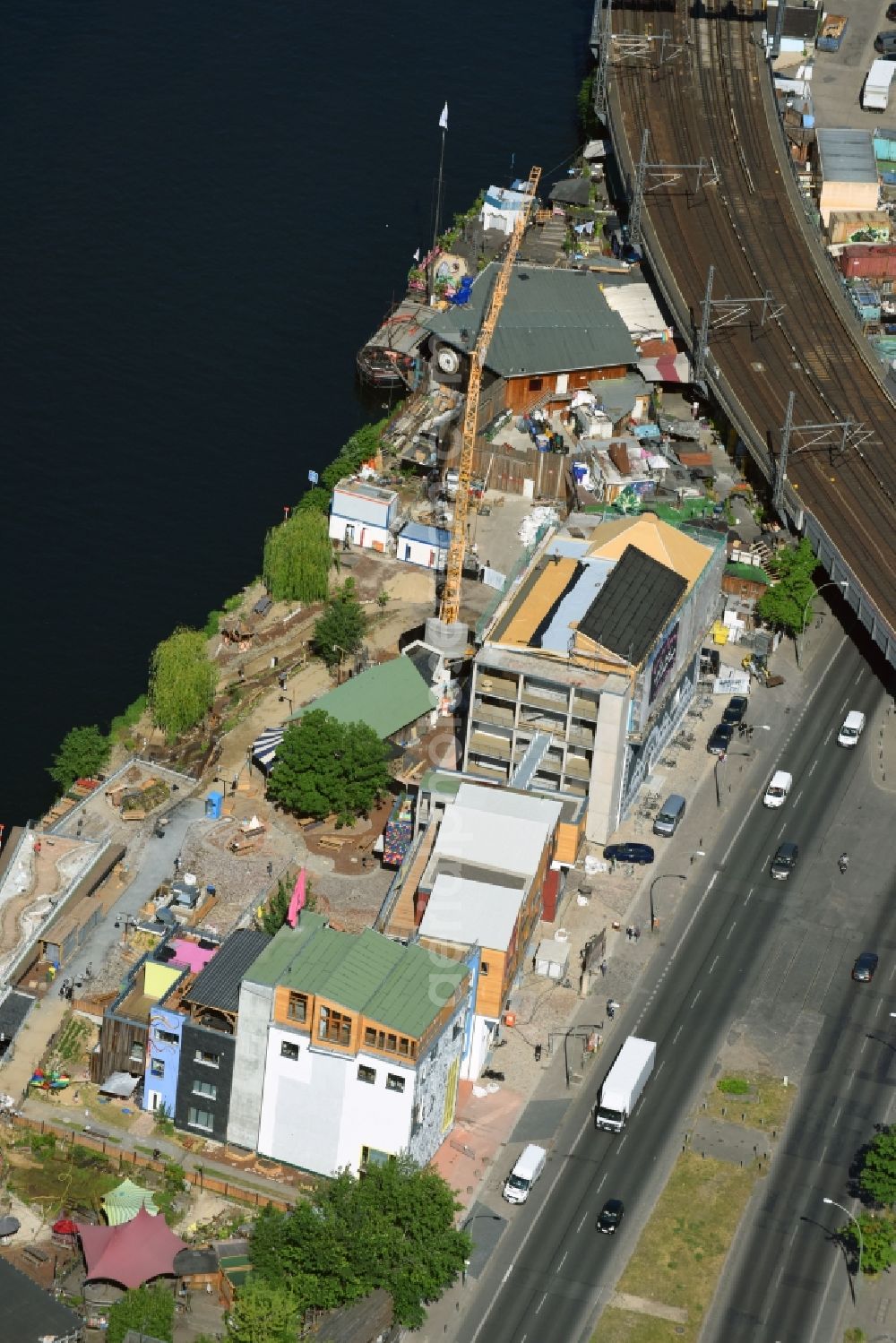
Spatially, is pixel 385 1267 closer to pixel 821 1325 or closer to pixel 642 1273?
pixel 642 1273

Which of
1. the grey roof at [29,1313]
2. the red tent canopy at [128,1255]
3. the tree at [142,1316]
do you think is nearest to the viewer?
the grey roof at [29,1313]

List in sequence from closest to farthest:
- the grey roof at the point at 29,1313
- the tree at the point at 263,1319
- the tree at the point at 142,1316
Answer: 1. the tree at the point at 263,1319
2. the grey roof at the point at 29,1313
3. the tree at the point at 142,1316

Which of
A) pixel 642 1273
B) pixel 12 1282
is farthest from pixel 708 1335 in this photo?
pixel 12 1282

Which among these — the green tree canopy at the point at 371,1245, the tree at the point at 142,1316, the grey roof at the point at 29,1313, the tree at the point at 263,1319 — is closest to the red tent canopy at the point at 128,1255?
the tree at the point at 142,1316

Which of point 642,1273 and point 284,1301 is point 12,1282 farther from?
point 642,1273

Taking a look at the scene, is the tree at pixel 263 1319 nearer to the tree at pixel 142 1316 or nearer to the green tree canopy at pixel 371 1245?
the green tree canopy at pixel 371 1245

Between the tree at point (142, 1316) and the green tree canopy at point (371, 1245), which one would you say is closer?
the tree at point (142, 1316)

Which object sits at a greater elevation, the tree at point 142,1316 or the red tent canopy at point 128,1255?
the red tent canopy at point 128,1255

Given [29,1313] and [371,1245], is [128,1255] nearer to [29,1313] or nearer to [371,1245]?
[29,1313]
